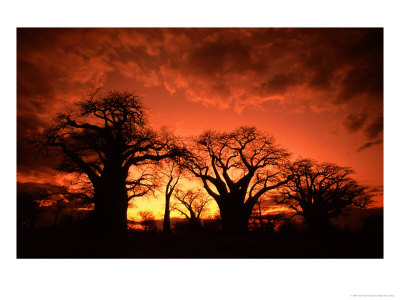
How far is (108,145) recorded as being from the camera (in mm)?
7781

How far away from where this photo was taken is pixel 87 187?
928cm

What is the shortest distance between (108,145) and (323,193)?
13875 millimetres

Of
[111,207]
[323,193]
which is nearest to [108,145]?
[111,207]

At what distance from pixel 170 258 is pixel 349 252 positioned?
436cm

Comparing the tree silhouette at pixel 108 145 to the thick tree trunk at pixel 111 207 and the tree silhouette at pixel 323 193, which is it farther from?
the tree silhouette at pixel 323 193

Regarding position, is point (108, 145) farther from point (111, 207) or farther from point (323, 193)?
point (323, 193)

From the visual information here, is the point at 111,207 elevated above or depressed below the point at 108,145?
below

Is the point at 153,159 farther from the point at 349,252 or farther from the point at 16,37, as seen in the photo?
the point at 349,252

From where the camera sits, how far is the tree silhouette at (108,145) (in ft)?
24.1

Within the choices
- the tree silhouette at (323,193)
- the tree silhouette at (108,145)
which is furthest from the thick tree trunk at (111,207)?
the tree silhouette at (323,193)

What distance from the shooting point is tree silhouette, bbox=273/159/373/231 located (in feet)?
44.1

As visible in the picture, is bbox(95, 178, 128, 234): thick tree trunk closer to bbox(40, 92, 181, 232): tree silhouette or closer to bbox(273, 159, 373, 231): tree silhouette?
bbox(40, 92, 181, 232): tree silhouette

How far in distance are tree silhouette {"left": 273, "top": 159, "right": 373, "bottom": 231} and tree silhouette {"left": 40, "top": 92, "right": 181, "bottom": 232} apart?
9.62 meters

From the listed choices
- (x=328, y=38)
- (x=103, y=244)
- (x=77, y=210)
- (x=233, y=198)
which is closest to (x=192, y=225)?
(x=233, y=198)
